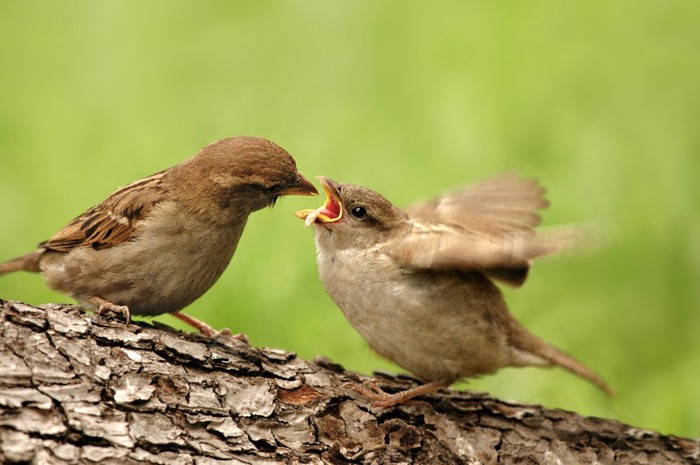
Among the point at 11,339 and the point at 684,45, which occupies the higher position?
the point at 684,45

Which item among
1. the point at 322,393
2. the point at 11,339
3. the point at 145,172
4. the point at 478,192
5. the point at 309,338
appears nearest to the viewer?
the point at 11,339

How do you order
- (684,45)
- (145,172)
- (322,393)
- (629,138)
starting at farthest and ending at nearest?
(684,45) → (629,138) → (145,172) → (322,393)

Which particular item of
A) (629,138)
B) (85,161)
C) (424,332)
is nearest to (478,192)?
(424,332)

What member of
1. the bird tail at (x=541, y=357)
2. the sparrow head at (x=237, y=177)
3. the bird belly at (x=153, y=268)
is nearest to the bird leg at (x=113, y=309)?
the bird belly at (x=153, y=268)

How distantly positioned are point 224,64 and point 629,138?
311 cm

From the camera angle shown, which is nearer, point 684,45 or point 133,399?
point 133,399

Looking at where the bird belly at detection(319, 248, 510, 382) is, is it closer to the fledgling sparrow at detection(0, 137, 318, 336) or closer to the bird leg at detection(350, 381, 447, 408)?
the bird leg at detection(350, 381, 447, 408)

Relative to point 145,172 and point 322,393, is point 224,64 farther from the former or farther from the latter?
point 322,393

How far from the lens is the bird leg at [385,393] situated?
3865 millimetres

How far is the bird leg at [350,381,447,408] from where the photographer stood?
387cm

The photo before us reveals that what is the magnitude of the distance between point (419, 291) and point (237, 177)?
0.91m

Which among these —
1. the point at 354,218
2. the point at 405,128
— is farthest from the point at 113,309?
the point at 405,128

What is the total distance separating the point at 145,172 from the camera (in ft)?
20.5

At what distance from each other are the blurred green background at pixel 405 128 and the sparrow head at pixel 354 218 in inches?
56.8
